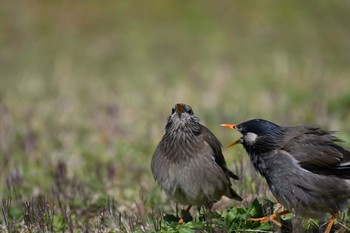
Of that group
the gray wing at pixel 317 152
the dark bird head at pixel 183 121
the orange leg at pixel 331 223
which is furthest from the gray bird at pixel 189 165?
the orange leg at pixel 331 223

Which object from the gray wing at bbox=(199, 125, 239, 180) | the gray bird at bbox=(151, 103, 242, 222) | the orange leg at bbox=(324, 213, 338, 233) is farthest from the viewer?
the gray wing at bbox=(199, 125, 239, 180)

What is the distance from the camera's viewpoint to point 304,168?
18.8 ft

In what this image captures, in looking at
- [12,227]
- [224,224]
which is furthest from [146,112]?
[224,224]

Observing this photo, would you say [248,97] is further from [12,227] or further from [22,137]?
[12,227]

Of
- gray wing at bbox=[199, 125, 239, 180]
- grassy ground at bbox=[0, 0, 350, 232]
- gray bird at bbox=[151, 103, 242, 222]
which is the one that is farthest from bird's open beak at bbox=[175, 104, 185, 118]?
grassy ground at bbox=[0, 0, 350, 232]

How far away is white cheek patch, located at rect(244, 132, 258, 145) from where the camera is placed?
5.98 metres

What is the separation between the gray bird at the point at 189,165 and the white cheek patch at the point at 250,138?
71 cm

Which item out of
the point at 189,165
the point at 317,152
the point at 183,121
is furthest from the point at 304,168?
the point at 183,121

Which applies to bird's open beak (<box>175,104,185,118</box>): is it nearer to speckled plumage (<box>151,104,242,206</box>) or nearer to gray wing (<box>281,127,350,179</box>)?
speckled plumage (<box>151,104,242,206</box>)

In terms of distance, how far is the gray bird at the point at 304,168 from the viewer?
561 centimetres

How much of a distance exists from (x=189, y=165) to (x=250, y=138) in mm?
912

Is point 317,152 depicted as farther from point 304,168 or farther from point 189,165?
point 189,165

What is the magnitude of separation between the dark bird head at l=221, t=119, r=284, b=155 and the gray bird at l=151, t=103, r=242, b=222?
0.71 m

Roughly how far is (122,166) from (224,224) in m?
4.39
